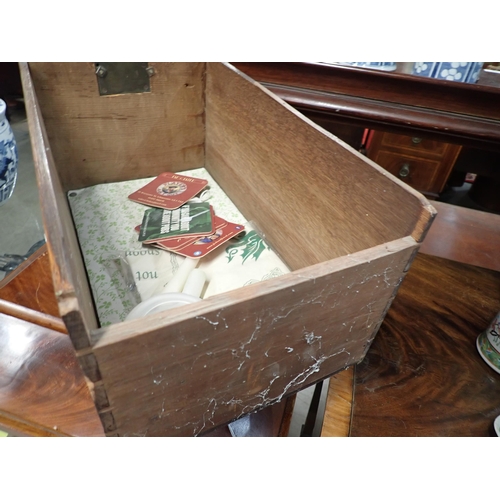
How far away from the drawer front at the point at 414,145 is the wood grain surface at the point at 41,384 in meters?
1.55

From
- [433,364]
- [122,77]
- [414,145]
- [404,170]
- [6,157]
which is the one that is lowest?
[404,170]

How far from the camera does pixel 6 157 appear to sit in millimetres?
749

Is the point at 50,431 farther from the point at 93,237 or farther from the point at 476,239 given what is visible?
the point at 476,239

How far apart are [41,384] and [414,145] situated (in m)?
1.67

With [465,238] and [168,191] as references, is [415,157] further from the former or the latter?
[168,191]

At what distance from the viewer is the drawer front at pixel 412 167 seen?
1.77 metres

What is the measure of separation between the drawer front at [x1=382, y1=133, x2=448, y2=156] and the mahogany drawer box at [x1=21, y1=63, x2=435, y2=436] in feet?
3.38

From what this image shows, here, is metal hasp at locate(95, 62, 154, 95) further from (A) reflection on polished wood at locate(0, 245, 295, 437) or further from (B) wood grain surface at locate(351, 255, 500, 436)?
(B) wood grain surface at locate(351, 255, 500, 436)

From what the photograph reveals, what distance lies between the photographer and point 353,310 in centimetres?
48

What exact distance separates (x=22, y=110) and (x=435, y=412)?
1989mm

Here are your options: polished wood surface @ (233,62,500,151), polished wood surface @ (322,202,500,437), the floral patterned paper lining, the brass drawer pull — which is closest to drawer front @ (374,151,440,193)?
the brass drawer pull

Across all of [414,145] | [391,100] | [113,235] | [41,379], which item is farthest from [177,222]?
[414,145]

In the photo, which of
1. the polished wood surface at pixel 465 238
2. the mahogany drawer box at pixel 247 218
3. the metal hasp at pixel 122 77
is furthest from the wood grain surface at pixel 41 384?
the polished wood surface at pixel 465 238

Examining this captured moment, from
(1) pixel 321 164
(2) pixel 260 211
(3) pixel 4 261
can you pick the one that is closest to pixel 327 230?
(1) pixel 321 164
